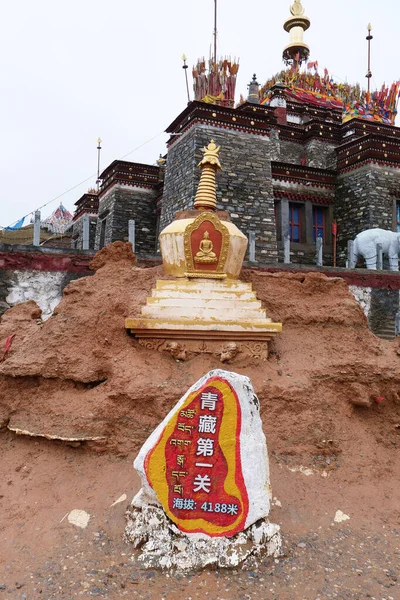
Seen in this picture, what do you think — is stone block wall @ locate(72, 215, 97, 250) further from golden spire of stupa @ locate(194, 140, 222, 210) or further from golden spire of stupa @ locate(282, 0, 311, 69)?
golden spire of stupa @ locate(194, 140, 222, 210)

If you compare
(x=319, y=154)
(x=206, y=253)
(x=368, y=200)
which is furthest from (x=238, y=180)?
(x=206, y=253)

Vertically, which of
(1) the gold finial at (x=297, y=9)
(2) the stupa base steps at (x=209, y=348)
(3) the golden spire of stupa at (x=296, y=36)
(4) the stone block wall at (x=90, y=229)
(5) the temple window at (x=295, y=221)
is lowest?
(2) the stupa base steps at (x=209, y=348)

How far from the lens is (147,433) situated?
4.19 m

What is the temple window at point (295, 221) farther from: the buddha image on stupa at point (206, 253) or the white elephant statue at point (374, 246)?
the buddha image on stupa at point (206, 253)

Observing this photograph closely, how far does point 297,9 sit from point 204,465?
35.6 m

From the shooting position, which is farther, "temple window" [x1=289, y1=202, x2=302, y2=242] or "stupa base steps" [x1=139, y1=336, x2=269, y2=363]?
"temple window" [x1=289, y1=202, x2=302, y2=242]

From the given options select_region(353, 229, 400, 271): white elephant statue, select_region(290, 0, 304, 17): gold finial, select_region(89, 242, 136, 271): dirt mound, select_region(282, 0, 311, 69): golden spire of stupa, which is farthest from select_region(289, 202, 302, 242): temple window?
select_region(290, 0, 304, 17): gold finial

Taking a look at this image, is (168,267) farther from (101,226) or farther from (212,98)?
(101,226)

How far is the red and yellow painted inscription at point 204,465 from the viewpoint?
318 cm

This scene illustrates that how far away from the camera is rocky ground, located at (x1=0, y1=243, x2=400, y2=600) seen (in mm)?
3068

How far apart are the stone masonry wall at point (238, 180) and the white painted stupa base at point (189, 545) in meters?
11.9

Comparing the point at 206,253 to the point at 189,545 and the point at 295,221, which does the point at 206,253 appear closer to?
the point at 189,545

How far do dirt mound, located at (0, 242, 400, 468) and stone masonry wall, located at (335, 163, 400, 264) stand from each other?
1255 centimetres

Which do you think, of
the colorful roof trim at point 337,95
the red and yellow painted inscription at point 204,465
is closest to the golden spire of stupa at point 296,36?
the colorful roof trim at point 337,95
